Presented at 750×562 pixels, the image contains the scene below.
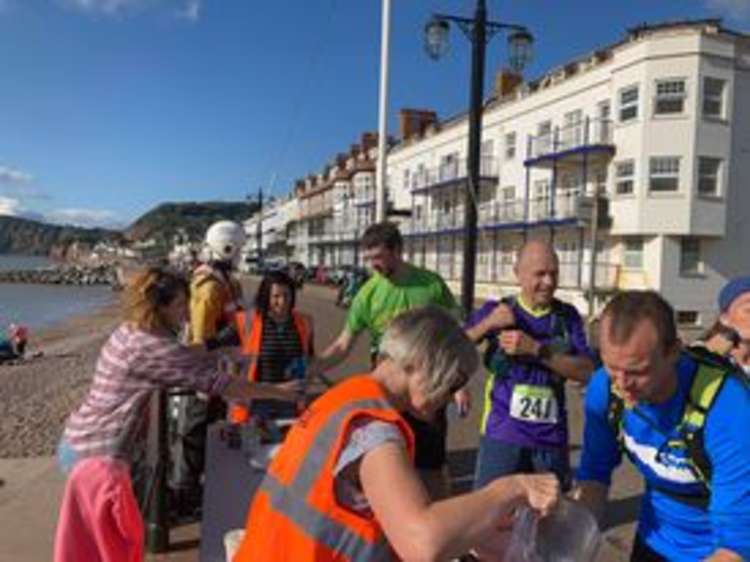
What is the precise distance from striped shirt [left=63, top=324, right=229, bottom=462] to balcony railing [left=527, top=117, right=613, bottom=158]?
34.4 meters

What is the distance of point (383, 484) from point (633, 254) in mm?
34231

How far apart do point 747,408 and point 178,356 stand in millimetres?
2388

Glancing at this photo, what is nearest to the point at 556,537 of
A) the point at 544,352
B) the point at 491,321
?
the point at 544,352

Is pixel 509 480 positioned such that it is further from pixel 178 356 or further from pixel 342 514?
pixel 178 356

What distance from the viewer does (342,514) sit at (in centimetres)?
204

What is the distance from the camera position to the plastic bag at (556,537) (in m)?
2.16

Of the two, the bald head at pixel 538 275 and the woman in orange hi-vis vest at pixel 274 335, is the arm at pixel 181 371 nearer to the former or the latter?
the bald head at pixel 538 275

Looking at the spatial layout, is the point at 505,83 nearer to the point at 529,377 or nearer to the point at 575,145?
the point at 575,145

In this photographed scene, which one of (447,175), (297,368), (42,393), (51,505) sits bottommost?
(42,393)

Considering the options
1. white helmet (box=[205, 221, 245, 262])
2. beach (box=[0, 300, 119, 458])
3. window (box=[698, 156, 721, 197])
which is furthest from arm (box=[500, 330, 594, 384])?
window (box=[698, 156, 721, 197])


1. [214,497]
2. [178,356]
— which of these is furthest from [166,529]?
[178,356]

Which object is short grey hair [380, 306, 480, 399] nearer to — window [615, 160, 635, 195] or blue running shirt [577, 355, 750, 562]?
blue running shirt [577, 355, 750, 562]

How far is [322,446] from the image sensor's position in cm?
206

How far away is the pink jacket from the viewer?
3.96 m
